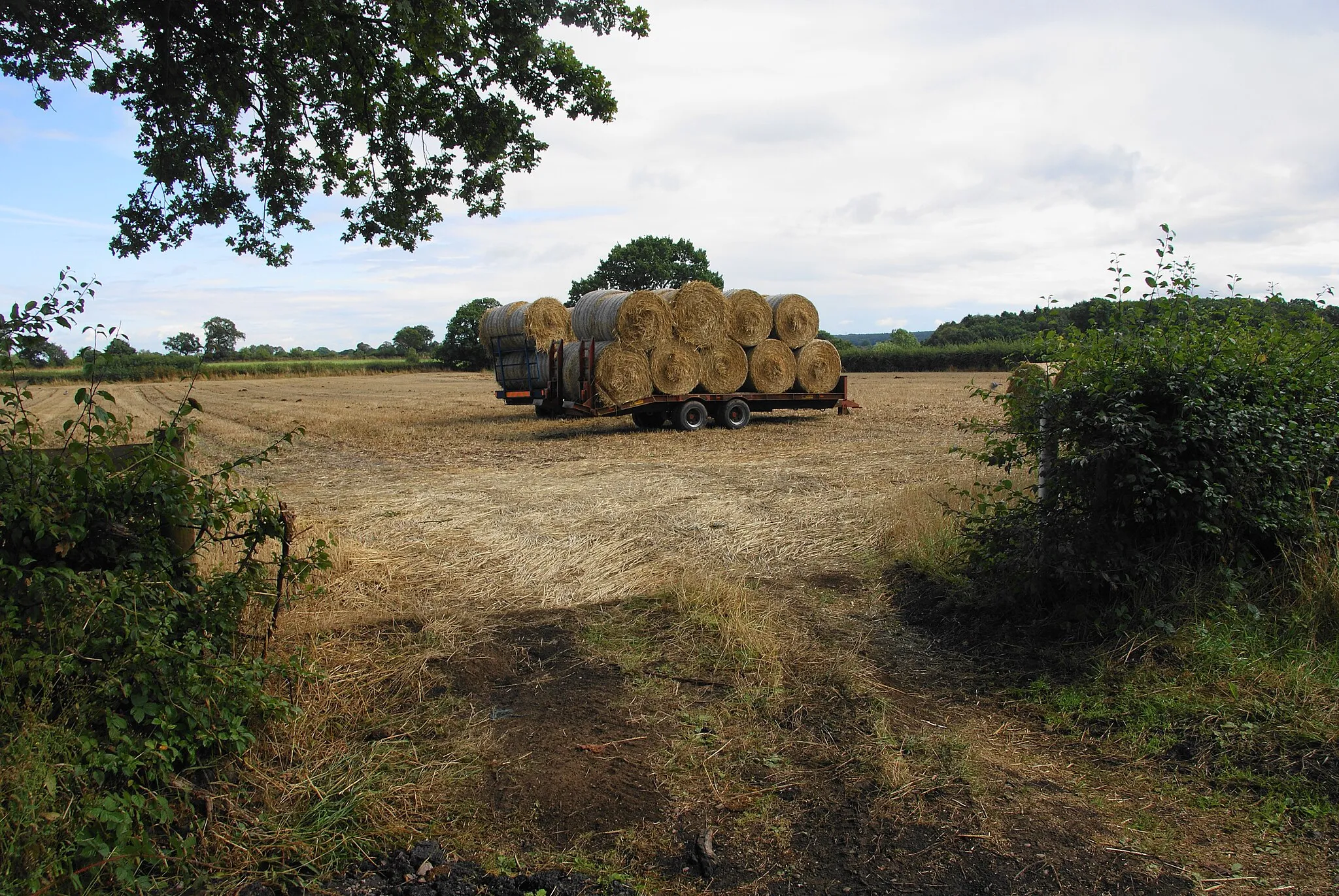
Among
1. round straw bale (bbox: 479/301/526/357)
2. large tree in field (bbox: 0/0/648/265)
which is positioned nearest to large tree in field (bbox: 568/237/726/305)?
round straw bale (bbox: 479/301/526/357)

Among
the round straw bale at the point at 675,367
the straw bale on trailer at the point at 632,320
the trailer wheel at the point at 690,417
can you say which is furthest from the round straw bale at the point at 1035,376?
the trailer wheel at the point at 690,417

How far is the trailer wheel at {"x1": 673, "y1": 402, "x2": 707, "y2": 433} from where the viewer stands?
15508 millimetres

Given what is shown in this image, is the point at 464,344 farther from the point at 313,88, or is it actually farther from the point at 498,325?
the point at 313,88

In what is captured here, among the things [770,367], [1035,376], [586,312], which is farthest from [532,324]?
[1035,376]

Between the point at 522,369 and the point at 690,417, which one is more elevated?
the point at 522,369

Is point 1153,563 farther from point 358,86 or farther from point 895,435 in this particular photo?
point 895,435

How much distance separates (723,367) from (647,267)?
38.4 m

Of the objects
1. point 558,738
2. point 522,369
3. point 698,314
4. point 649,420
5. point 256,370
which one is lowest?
point 558,738

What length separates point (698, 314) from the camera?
15.2 metres

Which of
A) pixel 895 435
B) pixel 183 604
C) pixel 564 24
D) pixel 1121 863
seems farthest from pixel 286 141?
pixel 895 435

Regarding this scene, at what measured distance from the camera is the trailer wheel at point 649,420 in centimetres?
1587

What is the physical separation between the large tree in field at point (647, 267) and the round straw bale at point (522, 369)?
1367 inches

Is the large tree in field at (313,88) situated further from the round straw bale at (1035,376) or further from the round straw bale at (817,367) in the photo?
the round straw bale at (817,367)

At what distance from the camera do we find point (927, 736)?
3.69 m
